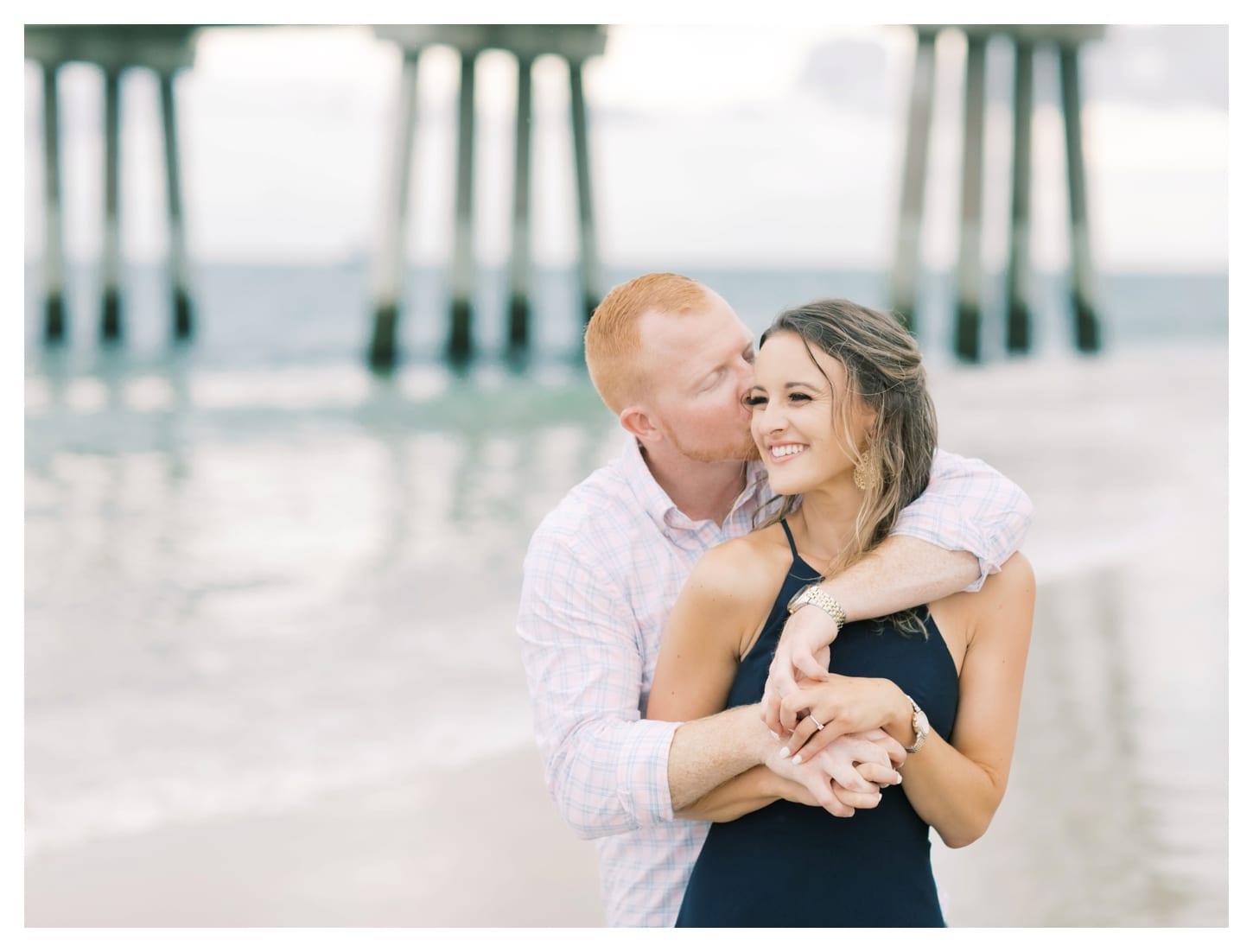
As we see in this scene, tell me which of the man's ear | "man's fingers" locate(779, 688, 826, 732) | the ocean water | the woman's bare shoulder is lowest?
the ocean water

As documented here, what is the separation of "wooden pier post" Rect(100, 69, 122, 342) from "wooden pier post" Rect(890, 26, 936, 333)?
1190cm

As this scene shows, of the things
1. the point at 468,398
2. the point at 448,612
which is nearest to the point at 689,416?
the point at 448,612

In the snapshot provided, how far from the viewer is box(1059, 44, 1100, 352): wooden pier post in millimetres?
16859

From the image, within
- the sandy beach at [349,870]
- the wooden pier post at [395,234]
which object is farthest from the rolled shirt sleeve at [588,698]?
the wooden pier post at [395,234]

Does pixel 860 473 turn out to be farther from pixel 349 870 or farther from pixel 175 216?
pixel 175 216

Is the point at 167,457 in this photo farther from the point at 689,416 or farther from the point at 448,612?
the point at 689,416

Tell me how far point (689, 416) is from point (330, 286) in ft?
142

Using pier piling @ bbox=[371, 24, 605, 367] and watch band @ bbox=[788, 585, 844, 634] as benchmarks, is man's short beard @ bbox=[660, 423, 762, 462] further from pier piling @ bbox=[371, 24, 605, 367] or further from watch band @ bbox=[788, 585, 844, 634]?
pier piling @ bbox=[371, 24, 605, 367]

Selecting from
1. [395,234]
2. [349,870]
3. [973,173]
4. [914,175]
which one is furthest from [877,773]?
[395,234]

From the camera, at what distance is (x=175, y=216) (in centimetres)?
2250

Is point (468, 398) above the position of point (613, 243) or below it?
below

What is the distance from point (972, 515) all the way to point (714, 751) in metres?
0.49

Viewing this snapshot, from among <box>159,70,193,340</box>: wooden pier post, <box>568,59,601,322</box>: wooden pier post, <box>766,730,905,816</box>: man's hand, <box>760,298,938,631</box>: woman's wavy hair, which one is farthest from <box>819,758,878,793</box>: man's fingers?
<box>159,70,193,340</box>: wooden pier post
